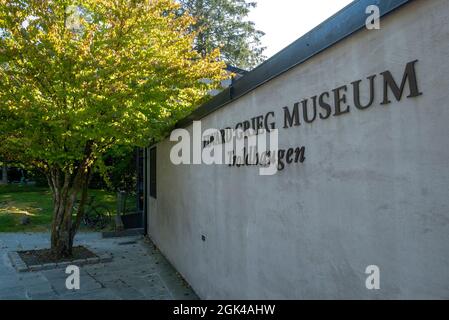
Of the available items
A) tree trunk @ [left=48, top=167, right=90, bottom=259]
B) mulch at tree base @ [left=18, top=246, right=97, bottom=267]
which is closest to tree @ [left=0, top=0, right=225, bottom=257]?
tree trunk @ [left=48, top=167, right=90, bottom=259]

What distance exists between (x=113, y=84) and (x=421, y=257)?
6133 millimetres

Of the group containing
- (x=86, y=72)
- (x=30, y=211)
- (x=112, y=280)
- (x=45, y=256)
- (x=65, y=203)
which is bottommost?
(x=112, y=280)

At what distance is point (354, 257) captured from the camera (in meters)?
2.77

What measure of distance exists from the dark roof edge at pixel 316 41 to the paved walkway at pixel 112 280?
383 centimetres

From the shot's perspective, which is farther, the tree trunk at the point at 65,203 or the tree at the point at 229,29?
the tree at the point at 229,29

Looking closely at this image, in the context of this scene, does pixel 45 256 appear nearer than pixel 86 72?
No

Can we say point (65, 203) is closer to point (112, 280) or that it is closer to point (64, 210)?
point (64, 210)

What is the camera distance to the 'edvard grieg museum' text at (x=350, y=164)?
2.19 meters

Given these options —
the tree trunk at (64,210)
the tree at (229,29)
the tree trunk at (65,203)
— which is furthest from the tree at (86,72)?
the tree at (229,29)

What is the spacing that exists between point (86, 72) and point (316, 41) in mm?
4937

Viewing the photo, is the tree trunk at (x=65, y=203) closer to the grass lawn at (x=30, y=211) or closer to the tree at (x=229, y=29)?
the grass lawn at (x=30, y=211)

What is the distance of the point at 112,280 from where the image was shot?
7.62m

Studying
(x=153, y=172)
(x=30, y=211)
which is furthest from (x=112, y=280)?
(x=30, y=211)

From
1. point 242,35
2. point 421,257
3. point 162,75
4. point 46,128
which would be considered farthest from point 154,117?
point 242,35
